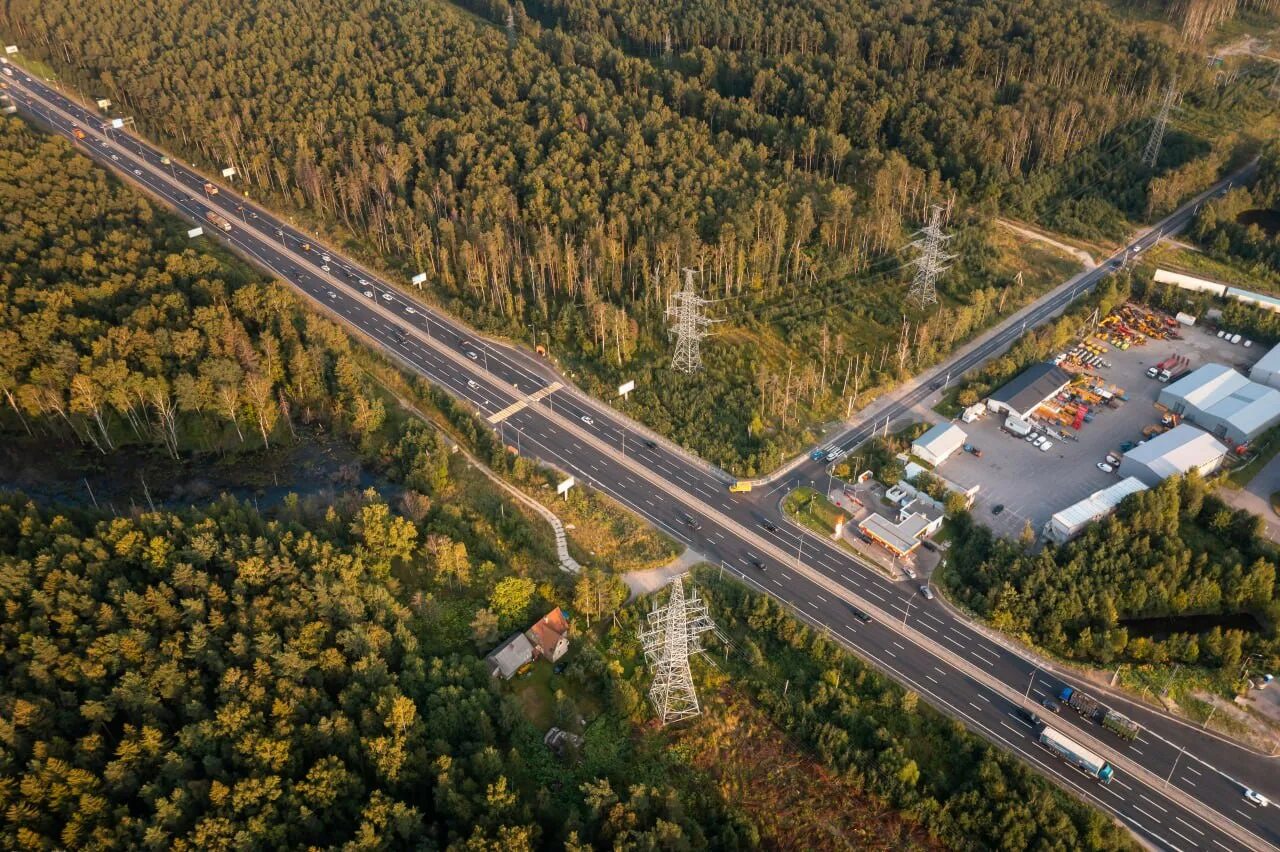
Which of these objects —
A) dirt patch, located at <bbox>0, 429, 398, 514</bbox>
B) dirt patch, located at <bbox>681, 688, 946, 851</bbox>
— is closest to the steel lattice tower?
dirt patch, located at <bbox>681, 688, 946, 851</bbox>

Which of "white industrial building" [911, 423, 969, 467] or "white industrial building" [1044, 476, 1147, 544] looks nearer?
"white industrial building" [1044, 476, 1147, 544]

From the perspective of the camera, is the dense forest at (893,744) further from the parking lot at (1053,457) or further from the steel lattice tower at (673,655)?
the parking lot at (1053,457)

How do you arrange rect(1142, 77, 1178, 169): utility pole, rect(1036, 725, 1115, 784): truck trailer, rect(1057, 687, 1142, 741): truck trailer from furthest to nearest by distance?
rect(1142, 77, 1178, 169): utility pole → rect(1057, 687, 1142, 741): truck trailer → rect(1036, 725, 1115, 784): truck trailer

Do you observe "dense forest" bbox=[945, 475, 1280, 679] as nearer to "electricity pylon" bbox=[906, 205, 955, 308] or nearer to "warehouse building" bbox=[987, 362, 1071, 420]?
"warehouse building" bbox=[987, 362, 1071, 420]

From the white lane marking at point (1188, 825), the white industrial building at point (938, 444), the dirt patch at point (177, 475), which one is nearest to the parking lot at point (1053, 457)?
the white industrial building at point (938, 444)

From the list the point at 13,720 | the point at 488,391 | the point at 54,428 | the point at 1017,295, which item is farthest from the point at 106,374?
the point at 1017,295

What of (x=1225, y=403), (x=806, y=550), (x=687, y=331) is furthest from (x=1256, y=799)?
(x=687, y=331)
